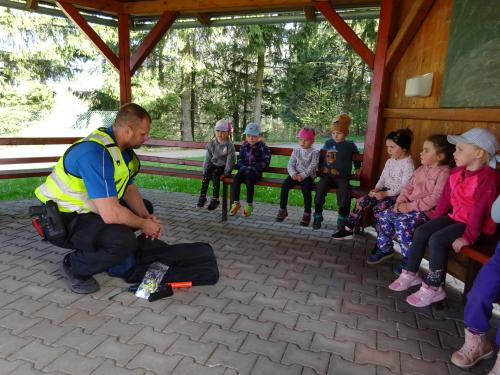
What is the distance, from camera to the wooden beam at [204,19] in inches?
243

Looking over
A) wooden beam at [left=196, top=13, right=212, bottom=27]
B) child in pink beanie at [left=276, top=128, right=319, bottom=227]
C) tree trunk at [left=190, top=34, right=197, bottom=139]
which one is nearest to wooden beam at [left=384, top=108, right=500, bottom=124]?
child in pink beanie at [left=276, top=128, right=319, bottom=227]

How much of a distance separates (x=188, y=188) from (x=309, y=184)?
3.45m

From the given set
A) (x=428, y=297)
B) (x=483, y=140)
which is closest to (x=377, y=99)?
(x=483, y=140)

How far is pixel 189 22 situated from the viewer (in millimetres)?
6738

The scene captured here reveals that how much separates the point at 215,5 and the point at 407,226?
13.5ft

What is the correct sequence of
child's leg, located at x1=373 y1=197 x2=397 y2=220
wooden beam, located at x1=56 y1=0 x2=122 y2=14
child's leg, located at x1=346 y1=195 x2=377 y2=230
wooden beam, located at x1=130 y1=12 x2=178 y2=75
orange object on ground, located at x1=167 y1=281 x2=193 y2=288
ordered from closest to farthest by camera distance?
orange object on ground, located at x1=167 y1=281 x2=193 y2=288 → child's leg, located at x1=373 y1=197 x2=397 y2=220 → child's leg, located at x1=346 y1=195 x2=377 y2=230 → wooden beam, located at x1=56 y1=0 x2=122 y2=14 → wooden beam, located at x1=130 y1=12 x2=178 y2=75

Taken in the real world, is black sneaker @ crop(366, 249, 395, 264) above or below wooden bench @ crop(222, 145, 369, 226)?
below

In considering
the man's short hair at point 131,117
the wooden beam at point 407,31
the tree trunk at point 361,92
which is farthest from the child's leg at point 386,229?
the tree trunk at point 361,92

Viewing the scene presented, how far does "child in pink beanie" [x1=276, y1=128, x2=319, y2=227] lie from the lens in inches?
191

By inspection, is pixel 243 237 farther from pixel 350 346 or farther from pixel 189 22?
pixel 189 22

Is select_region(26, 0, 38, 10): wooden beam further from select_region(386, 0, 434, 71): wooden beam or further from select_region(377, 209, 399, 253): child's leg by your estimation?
select_region(377, 209, 399, 253): child's leg

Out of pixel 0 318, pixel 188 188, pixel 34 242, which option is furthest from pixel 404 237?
pixel 188 188

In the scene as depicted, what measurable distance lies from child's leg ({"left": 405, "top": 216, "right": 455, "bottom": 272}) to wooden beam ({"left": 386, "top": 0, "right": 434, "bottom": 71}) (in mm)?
2220

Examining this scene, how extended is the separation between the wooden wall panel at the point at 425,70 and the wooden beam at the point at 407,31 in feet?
0.14
